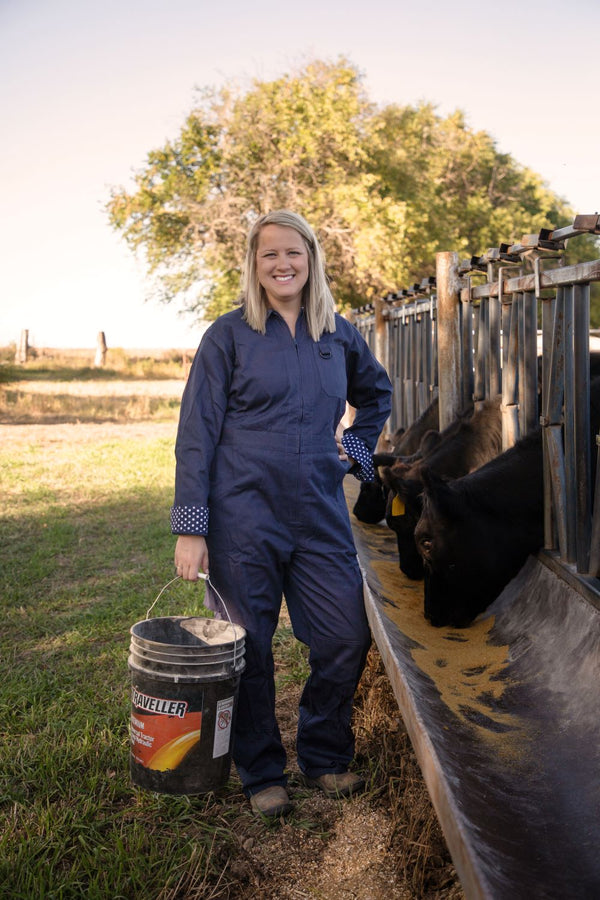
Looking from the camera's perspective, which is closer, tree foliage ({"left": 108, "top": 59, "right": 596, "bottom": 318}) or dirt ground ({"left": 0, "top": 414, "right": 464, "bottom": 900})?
dirt ground ({"left": 0, "top": 414, "right": 464, "bottom": 900})

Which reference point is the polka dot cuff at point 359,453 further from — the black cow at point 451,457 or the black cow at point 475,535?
the black cow at point 451,457

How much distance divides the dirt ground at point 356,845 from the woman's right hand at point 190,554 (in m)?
0.89

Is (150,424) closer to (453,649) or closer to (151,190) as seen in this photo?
(151,190)

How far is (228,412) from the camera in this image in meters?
3.37

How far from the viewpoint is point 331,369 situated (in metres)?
3.44

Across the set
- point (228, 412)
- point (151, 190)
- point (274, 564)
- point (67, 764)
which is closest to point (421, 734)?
point (274, 564)

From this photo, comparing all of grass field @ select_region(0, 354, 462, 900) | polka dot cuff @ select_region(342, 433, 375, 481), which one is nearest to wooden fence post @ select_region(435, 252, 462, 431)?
grass field @ select_region(0, 354, 462, 900)

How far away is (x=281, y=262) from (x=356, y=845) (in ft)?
6.68

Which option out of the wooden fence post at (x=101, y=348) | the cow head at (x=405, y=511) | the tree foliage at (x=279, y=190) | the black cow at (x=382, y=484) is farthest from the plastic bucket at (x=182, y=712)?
the wooden fence post at (x=101, y=348)

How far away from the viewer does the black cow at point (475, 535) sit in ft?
14.0

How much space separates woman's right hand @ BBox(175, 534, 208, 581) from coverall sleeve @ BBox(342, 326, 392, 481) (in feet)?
2.60

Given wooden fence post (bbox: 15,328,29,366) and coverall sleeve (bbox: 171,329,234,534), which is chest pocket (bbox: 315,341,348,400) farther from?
wooden fence post (bbox: 15,328,29,366)

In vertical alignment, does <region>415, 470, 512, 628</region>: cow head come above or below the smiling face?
below

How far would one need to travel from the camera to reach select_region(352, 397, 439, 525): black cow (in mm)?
6621
